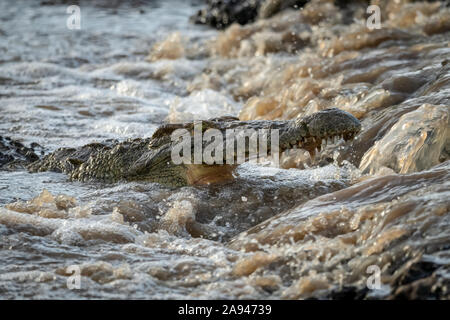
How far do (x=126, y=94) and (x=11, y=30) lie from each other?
6396 mm

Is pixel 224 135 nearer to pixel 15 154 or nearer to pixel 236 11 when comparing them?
pixel 15 154

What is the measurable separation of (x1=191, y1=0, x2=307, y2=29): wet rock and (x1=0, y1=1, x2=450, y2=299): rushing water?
10.7ft

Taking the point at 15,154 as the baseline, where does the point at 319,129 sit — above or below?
above

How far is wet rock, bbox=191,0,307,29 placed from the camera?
1429 cm

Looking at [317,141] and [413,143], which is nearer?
[317,141]

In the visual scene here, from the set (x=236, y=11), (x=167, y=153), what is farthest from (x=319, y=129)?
(x=236, y=11)

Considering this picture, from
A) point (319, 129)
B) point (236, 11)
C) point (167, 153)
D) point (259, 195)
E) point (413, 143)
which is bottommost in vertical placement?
point (259, 195)

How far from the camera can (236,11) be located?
15320 millimetres

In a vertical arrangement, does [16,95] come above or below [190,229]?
above

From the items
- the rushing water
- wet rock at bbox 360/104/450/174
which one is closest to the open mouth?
the rushing water

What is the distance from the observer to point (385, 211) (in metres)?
4.12

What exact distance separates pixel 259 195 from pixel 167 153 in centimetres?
85
